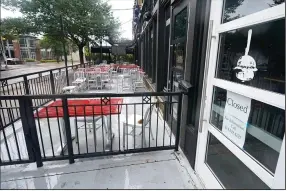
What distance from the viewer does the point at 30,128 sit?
5.89 ft

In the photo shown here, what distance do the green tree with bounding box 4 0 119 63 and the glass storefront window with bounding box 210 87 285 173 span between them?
6.73 m

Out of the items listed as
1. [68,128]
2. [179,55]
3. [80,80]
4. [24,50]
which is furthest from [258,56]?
[24,50]

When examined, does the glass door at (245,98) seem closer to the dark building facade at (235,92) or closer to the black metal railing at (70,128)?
the dark building facade at (235,92)

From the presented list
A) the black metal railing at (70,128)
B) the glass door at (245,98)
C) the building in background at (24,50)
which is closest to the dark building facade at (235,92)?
the glass door at (245,98)

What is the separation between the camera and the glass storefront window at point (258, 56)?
0.93 m

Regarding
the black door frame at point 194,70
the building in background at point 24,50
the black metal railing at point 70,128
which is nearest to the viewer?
the black door frame at point 194,70

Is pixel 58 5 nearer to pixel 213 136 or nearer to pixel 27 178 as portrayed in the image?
pixel 27 178

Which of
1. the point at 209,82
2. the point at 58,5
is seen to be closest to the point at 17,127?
the point at 209,82

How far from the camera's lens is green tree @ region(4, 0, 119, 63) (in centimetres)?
779

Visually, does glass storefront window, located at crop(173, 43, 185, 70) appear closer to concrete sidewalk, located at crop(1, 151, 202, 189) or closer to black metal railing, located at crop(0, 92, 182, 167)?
black metal railing, located at crop(0, 92, 182, 167)

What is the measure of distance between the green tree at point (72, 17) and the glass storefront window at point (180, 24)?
5072 millimetres

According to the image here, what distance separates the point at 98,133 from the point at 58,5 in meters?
7.52

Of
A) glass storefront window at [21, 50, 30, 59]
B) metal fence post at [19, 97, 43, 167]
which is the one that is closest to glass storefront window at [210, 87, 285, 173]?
metal fence post at [19, 97, 43, 167]

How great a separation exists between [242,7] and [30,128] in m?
2.34
